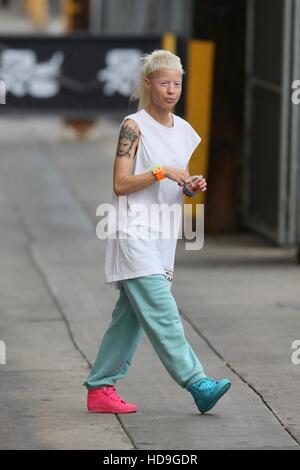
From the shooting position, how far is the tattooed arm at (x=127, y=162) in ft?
23.2

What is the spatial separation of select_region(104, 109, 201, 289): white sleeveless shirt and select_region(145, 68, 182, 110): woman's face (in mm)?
121

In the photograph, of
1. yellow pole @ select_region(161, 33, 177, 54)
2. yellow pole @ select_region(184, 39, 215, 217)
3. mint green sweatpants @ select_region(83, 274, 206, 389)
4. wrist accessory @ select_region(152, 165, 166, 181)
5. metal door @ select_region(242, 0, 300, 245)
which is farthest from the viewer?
yellow pole @ select_region(161, 33, 177, 54)

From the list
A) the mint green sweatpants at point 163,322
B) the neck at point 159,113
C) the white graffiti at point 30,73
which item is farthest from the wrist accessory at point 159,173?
the white graffiti at point 30,73

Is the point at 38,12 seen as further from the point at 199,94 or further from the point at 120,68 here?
the point at 199,94

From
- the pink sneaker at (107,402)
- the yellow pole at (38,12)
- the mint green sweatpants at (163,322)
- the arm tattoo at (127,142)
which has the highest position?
the arm tattoo at (127,142)

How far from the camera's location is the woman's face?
712 cm

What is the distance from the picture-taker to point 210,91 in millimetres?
14336

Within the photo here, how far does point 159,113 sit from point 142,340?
2.61m

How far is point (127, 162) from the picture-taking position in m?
7.13

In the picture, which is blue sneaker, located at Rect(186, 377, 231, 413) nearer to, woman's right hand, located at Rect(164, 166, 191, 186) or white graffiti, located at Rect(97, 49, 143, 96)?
woman's right hand, located at Rect(164, 166, 191, 186)

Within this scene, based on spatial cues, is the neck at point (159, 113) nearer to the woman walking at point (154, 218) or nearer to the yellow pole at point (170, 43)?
the woman walking at point (154, 218)

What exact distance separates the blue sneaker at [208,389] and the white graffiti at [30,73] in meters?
8.96

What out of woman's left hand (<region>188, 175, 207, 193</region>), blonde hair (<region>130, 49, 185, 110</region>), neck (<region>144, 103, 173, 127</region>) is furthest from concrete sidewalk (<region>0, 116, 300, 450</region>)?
blonde hair (<region>130, 49, 185, 110</region>)
